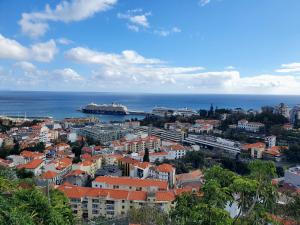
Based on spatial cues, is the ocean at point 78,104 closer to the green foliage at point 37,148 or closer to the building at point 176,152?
the green foliage at point 37,148

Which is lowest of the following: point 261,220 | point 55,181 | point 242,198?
point 55,181

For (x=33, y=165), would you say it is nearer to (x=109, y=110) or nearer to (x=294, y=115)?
(x=294, y=115)

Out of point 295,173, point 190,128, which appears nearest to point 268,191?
point 295,173

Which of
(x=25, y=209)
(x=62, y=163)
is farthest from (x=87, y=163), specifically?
(x=25, y=209)

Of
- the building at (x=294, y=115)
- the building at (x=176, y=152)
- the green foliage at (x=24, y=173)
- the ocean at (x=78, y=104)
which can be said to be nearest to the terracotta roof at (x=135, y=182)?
the green foliage at (x=24, y=173)

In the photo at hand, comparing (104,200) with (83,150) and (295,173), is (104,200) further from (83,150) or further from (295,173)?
(83,150)

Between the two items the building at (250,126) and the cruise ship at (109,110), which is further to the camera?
the cruise ship at (109,110)

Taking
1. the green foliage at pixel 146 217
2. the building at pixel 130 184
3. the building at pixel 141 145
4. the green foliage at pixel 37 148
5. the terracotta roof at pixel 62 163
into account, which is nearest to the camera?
the green foliage at pixel 146 217
